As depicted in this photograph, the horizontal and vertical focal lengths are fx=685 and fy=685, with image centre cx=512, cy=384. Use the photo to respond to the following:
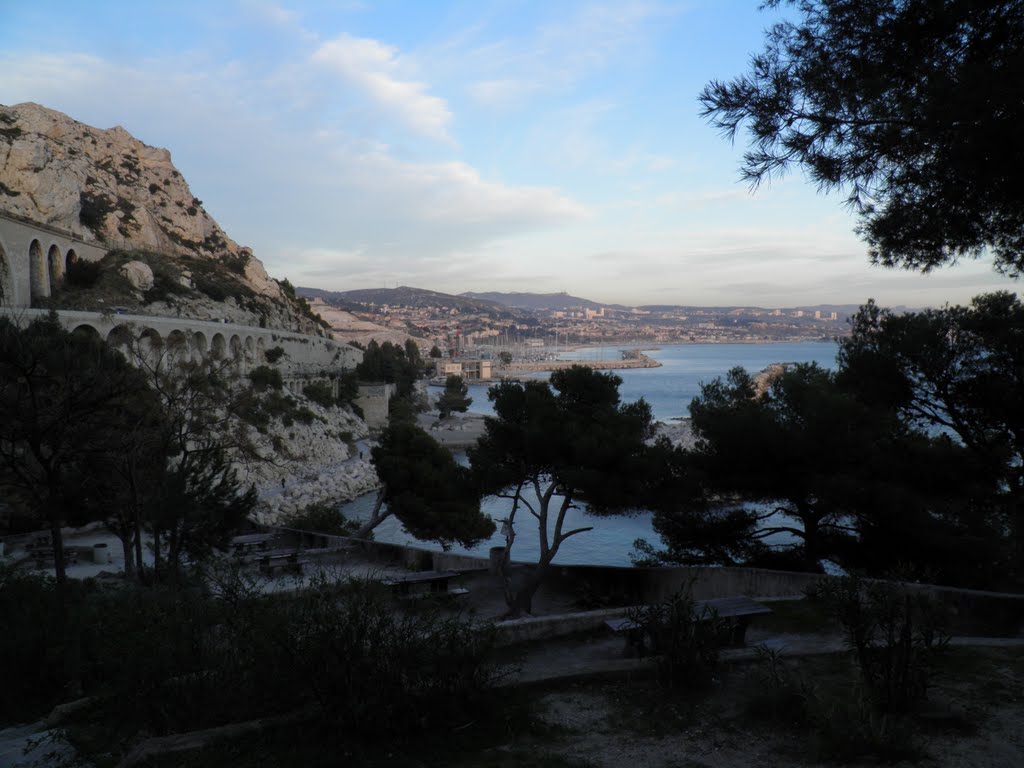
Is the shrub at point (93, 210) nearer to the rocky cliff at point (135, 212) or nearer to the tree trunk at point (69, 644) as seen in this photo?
the rocky cliff at point (135, 212)

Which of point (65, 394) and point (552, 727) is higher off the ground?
point (65, 394)

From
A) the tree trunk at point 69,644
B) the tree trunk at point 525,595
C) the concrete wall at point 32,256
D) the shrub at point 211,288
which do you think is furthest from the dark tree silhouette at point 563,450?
the shrub at point 211,288

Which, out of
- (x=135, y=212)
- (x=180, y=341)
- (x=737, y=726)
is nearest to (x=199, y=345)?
(x=180, y=341)

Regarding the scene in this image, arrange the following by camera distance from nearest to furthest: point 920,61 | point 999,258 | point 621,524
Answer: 1. point 920,61
2. point 999,258
3. point 621,524

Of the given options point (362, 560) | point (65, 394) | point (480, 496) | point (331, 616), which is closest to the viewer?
point (331, 616)

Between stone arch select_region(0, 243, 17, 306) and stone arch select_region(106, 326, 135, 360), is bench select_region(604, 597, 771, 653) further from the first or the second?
stone arch select_region(0, 243, 17, 306)

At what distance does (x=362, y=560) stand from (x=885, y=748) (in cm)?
731

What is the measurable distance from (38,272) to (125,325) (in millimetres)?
9131

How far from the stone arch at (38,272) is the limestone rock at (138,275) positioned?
3665mm

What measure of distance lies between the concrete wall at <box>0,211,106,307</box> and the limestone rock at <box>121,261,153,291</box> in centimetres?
237

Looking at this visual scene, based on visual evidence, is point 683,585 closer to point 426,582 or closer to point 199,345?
point 426,582

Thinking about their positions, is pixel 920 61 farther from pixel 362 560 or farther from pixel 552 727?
pixel 362 560

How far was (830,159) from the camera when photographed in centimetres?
365

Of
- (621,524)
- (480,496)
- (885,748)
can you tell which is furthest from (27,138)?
(885,748)
